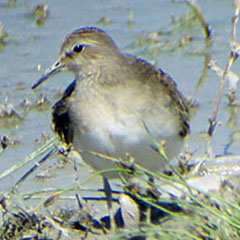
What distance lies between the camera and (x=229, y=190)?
552 centimetres

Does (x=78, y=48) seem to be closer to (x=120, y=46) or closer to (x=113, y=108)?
(x=113, y=108)

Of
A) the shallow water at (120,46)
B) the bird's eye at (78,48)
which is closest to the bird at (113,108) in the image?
the bird's eye at (78,48)

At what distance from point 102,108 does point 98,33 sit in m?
0.86

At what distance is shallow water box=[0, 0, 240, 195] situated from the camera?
24.8ft

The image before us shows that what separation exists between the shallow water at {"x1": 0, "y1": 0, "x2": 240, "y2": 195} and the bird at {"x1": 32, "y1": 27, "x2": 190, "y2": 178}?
3.06ft

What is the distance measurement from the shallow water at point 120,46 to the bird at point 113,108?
933 millimetres

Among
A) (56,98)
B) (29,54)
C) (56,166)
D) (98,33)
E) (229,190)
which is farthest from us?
(29,54)

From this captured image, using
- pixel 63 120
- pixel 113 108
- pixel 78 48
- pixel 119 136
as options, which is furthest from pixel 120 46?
pixel 119 136

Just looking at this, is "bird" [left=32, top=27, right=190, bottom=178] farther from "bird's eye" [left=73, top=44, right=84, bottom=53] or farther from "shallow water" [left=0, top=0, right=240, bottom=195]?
"shallow water" [left=0, top=0, right=240, bottom=195]

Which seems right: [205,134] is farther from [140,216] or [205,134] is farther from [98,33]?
[140,216]

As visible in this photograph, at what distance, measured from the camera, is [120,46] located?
32.3 feet

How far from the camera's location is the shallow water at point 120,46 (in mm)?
7562

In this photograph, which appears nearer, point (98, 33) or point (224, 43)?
point (98, 33)

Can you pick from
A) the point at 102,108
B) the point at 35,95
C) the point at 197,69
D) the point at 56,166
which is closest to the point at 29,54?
the point at 35,95
